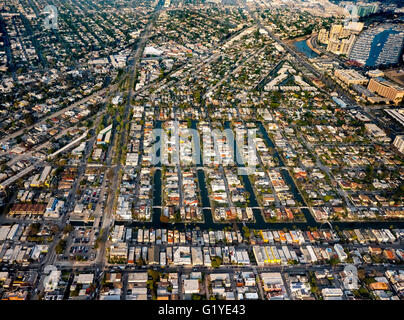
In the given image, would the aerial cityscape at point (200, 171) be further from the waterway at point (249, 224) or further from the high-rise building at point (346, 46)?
the high-rise building at point (346, 46)

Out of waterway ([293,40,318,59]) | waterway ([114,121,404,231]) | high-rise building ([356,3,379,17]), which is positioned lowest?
waterway ([293,40,318,59])

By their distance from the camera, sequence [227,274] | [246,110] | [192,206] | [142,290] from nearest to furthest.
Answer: [142,290]
[227,274]
[192,206]
[246,110]

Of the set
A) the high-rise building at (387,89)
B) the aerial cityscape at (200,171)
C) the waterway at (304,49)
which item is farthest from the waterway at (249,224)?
the waterway at (304,49)

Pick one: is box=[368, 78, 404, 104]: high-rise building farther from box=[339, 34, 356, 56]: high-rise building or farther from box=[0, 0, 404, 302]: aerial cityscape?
box=[339, 34, 356, 56]: high-rise building

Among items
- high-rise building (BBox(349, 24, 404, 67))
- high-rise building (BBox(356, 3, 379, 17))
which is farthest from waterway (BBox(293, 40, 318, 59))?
high-rise building (BBox(356, 3, 379, 17))

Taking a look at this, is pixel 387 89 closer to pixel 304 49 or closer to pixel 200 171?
pixel 304 49

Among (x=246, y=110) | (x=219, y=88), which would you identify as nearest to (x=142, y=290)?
(x=246, y=110)

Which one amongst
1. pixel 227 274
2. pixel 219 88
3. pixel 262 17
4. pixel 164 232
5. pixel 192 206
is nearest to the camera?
pixel 227 274

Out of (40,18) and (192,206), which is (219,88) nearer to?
(192,206)

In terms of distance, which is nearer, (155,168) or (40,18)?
(155,168)
